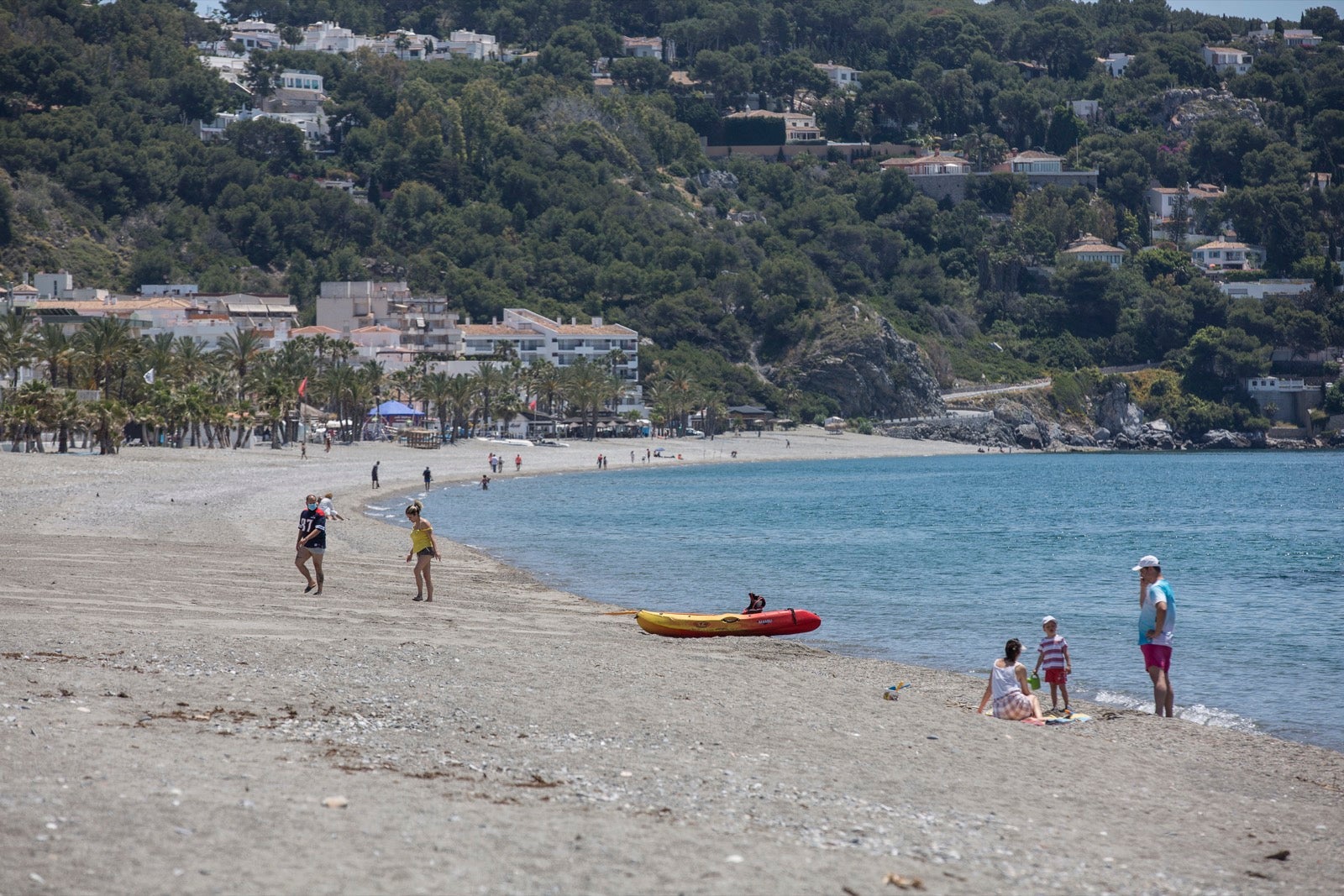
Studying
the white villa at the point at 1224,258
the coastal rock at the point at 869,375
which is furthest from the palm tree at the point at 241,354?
the white villa at the point at 1224,258

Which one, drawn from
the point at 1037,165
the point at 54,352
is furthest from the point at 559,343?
the point at 1037,165

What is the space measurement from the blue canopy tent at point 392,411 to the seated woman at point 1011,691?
81413 millimetres

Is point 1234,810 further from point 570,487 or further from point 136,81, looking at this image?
point 136,81

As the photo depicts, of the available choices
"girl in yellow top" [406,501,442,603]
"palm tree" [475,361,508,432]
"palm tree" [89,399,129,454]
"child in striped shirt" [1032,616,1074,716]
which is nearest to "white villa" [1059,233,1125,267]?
"palm tree" [475,361,508,432]

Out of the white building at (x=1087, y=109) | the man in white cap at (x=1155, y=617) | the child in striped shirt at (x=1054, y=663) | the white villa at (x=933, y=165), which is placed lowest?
the child in striped shirt at (x=1054, y=663)

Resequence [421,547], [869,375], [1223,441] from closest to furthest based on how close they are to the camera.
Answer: [421,547] → [869,375] → [1223,441]

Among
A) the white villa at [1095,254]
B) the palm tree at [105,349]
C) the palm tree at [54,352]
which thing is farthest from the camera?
the white villa at [1095,254]

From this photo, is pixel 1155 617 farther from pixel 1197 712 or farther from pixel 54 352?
pixel 54 352

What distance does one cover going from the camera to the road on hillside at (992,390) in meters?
136

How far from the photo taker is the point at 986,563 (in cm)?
3556

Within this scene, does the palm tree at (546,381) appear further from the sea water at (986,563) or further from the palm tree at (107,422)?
the palm tree at (107,422)

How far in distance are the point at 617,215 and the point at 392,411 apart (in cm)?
6017

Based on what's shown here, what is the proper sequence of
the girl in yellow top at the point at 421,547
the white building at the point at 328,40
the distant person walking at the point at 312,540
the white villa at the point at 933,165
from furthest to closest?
the white building at the point at 328,40 → the white villa at the point at 933,165 → the girl in yellow top at the point at 421,547 → the distant person walking at the point at 312,540

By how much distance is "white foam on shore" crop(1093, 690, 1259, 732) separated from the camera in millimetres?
15086
